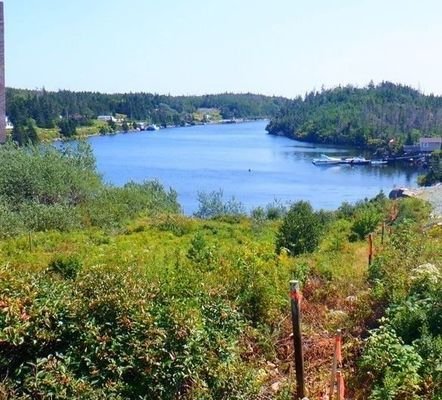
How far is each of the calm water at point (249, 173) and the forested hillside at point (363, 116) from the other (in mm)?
7190

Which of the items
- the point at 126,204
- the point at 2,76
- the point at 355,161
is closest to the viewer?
the point at 2,76

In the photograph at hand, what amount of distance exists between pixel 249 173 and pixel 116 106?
3248 inches

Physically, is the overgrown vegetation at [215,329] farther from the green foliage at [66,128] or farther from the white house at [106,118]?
the white house at [106,118]

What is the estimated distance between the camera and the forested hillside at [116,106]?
89000 mm

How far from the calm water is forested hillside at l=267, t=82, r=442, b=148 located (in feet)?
23.6

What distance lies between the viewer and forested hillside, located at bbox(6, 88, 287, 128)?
89000 millimetres

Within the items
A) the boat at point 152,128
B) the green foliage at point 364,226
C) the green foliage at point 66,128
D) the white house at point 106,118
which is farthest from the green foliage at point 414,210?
the boat at point 152,128

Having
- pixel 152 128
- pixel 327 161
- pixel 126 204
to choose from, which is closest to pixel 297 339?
pixel 126 204

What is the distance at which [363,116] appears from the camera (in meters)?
97.3

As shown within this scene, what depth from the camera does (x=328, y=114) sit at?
105 meters

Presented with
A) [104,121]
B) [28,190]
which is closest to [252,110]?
[104,121]

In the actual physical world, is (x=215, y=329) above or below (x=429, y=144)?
below

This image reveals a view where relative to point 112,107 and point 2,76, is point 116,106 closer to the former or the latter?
point 112,107

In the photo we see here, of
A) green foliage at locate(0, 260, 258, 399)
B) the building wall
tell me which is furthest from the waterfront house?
the building wall
